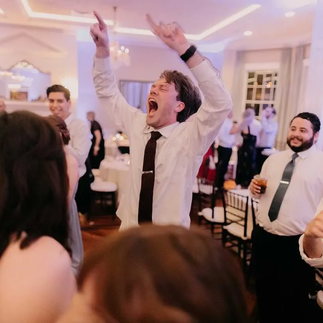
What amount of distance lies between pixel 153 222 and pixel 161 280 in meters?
1.18

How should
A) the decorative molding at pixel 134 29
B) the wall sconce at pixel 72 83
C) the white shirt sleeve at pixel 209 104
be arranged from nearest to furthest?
1. the white shirt sleeve at pixel 209 104
2. the decorative molding at pixel 134 29
3. the wall sconce at pixel 72 83

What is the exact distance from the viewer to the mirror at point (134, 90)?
27.3 ft

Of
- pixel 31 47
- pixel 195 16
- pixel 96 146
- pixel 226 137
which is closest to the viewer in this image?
pixel 195 16

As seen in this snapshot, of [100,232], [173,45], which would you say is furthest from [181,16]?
[173,45]

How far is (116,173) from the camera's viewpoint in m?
4.92

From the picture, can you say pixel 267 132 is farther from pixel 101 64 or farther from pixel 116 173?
pixel 101 64

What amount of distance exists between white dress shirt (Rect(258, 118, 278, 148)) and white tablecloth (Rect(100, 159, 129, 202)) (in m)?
2.96

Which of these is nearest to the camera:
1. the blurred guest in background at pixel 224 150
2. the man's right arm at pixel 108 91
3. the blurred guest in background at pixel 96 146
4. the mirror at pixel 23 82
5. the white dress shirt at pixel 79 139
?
the man's right arm at pixel 108 91

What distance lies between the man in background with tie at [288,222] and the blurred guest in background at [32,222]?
1651 millimetres

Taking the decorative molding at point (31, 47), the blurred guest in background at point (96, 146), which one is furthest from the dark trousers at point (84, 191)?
the decorative molding at point (31, 47)

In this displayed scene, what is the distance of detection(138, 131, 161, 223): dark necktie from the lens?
1609 mm

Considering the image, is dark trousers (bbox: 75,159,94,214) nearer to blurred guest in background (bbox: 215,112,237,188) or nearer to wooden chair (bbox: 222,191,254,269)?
wooden chair (bbox: 222,191,254,269)

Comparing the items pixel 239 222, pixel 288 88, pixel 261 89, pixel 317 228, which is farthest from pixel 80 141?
pixel 261 89

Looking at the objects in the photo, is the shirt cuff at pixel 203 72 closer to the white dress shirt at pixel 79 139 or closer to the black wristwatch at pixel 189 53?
the black wristwatch at pixel 189 53
